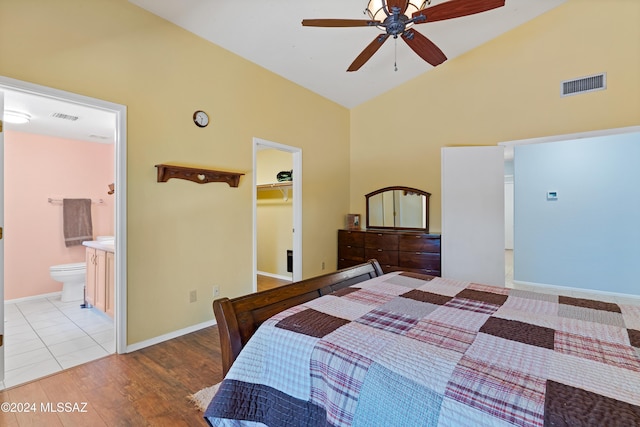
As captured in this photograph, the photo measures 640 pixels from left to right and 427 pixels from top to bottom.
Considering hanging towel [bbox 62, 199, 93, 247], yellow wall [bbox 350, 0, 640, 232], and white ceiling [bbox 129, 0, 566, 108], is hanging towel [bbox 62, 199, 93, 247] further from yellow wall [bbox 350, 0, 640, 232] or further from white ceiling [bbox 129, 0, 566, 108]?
yellow wall [bbox 350, 0, 640, 232]

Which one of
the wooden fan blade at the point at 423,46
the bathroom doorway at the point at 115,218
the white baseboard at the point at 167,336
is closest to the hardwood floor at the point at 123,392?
the white baseboard at the point at 167,336

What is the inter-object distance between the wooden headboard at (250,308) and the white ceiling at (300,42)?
2101 mm

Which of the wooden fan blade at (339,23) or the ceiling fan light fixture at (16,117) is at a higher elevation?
the wooden fan blade at (339,23)

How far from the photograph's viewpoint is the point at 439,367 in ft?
3.06

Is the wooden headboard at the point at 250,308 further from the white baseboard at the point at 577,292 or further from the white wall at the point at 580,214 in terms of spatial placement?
the white wall at the point at 580,214

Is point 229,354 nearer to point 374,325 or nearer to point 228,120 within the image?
point 374,325

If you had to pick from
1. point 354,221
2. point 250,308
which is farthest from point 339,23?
point 354,221

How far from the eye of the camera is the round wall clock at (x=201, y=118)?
9.57 ft

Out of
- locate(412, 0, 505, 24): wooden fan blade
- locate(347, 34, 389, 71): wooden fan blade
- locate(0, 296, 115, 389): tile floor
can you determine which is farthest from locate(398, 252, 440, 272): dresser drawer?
locate(0, 296, 115, 389): tile floor

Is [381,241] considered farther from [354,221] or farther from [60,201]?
[60,201]

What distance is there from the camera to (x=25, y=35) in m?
1.98

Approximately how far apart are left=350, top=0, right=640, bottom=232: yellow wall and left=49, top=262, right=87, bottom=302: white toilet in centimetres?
400

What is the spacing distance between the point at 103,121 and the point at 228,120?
145 cm

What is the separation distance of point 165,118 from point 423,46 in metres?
2.39
